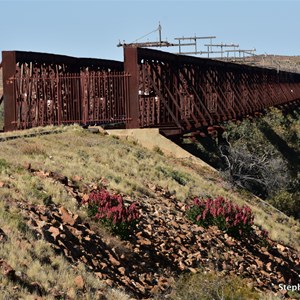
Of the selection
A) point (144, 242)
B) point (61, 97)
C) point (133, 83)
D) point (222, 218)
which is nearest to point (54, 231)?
point (144, 242)

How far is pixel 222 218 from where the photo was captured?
16797 millimetres

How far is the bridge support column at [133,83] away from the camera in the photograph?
27.7 m

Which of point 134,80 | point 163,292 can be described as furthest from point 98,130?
point 163,292

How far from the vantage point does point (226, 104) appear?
4319cm

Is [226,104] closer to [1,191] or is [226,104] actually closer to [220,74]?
[220,74]

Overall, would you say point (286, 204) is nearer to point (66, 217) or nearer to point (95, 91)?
point (95, 91)

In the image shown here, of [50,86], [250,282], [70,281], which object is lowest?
[250,282]

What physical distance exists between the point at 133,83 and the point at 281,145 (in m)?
19.6

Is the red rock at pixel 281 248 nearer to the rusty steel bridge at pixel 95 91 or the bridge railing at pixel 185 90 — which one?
the rusty steel bridge at pixel 95 91

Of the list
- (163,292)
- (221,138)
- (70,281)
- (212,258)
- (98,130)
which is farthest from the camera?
(221,138)

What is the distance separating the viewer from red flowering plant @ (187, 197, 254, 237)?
659 inches

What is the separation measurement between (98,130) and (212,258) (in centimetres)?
1389

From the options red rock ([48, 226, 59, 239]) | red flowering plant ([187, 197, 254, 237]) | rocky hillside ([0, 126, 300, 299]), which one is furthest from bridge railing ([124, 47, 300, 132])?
red rock ([48, 226, 59, 239])

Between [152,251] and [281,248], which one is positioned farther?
[281,248]
